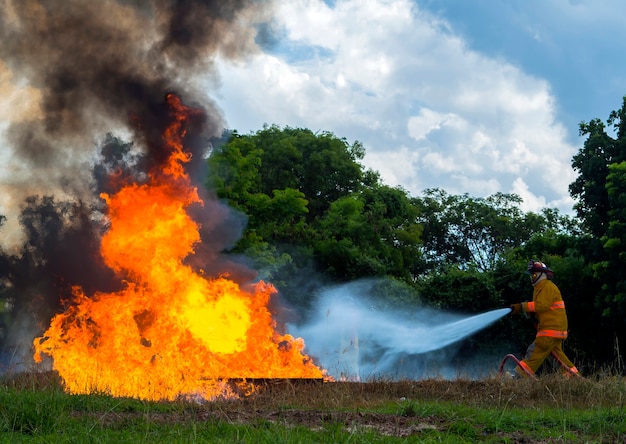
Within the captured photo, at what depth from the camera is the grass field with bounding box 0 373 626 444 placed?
5.84m

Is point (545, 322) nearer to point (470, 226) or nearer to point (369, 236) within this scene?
point (369, 236)

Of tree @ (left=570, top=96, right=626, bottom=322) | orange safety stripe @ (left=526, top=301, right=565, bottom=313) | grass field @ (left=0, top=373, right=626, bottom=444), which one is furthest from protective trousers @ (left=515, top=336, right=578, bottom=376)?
tree @ (left=570, top=96, right=626, bottom=322)

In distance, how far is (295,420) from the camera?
678cm

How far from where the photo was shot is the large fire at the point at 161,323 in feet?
34.1

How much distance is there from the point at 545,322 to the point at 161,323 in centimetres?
641

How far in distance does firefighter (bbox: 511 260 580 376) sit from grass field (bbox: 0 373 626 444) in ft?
7.64

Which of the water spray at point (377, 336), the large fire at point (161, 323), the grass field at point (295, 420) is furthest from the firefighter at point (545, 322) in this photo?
the large fire at point (161, 323)

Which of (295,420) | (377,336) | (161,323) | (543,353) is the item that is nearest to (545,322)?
(543,353)

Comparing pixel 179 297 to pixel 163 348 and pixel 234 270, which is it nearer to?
pixel 163 348

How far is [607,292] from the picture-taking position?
20938 millimetres

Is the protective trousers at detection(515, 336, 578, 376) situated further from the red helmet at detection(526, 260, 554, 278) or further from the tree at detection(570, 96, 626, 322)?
the tree at detection(570, 96, 626, 322)

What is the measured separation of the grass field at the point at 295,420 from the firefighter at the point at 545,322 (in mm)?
2329

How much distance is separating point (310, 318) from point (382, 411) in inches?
525

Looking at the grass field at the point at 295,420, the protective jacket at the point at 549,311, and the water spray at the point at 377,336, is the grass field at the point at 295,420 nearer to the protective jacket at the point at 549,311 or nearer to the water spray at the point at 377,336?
the protective jacket at the point at 549,311
